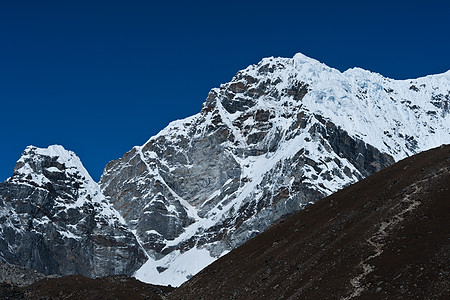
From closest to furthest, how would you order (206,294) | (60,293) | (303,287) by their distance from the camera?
1. (303,287)
2. (206,294)
3. (60,293)

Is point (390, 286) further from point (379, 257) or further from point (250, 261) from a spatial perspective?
point (250, 261)

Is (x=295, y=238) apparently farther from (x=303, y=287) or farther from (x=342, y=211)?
(x=303, y=287)

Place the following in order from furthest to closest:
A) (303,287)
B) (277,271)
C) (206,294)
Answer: (206,294) → (277,271) → (303,287)

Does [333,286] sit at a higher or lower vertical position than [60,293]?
lower

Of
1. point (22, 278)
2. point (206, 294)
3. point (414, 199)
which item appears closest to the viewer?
point (414, 199)

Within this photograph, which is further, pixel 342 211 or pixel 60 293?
pixel 60 293

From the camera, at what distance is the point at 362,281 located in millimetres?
56188

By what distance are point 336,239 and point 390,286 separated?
54.8 ft

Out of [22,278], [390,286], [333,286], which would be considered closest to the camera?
[390,286]

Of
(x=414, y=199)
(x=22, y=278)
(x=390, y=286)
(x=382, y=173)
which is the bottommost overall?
(x=390, y=286)

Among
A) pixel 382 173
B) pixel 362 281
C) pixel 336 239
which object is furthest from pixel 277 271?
pixel 382 173

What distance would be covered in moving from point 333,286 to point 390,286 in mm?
6577

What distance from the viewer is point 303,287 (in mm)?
62094

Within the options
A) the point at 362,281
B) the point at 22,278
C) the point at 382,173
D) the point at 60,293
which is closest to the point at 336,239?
the point at 362,281
